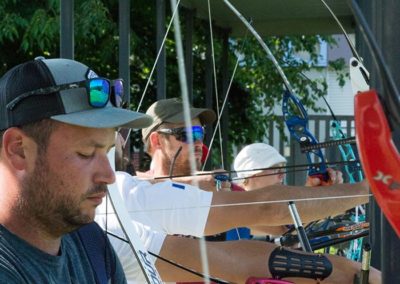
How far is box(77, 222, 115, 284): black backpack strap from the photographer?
188 centimetres

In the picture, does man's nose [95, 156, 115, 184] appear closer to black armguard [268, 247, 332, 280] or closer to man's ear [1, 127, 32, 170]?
man's ear [1, 127, 32, 170]

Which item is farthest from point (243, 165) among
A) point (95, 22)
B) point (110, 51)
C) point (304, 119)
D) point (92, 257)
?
point (92, 257)

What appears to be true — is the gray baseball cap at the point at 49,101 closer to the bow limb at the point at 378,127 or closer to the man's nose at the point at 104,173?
the man's nose at the point at 104,173

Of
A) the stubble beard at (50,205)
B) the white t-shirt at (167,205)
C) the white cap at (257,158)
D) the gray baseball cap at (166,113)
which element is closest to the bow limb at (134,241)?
the stubble beard at (50,205)

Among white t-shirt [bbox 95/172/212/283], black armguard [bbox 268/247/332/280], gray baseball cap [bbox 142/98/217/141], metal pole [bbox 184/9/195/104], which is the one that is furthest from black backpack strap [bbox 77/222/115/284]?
metal pole [bbox 184/9/195/104]

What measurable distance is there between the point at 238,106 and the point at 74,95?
7.83 m

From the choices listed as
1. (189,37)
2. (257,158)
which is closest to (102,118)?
(257,158)

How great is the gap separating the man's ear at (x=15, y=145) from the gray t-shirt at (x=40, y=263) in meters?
0.14

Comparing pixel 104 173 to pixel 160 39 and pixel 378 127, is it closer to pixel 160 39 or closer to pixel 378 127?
pixel 378 127

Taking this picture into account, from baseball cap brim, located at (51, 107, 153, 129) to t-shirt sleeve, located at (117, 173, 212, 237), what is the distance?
3.73ft

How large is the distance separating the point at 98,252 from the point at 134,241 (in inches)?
10.5

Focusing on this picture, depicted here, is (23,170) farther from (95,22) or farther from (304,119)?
(95,22)

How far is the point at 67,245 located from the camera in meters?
1.84

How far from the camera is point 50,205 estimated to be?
172 cm
